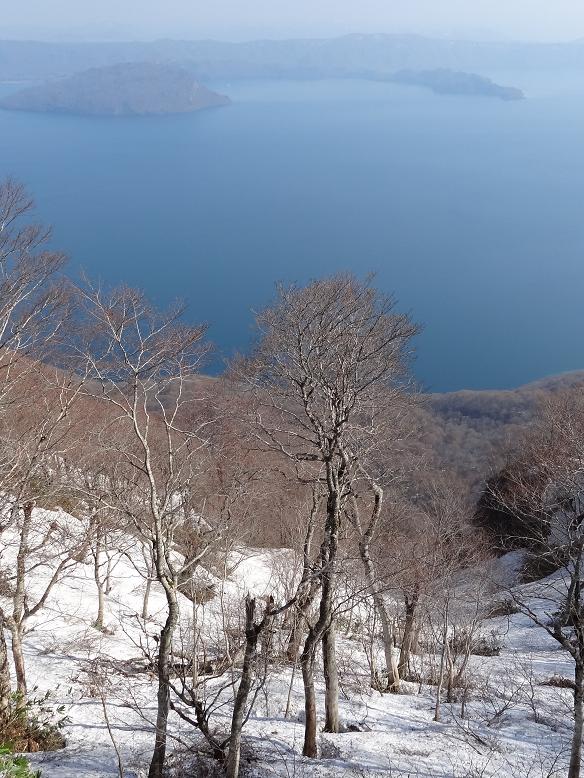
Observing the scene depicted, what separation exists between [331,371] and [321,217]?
119m

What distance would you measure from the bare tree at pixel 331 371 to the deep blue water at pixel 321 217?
38480 mm

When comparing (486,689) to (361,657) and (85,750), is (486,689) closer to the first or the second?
(361,657)

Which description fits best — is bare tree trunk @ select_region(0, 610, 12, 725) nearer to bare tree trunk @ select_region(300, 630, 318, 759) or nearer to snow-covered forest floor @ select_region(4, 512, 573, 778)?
snow-covered forest floor @ select_region(4, 512, 573, 778)

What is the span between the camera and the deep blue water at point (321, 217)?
87250mm

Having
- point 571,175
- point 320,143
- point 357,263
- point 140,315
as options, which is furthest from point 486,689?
point 320,143

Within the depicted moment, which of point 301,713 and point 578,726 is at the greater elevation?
point 578,726

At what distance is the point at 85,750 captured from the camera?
8172 mm

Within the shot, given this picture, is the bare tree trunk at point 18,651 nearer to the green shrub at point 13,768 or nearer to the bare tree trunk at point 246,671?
the green shrub at point 13,768

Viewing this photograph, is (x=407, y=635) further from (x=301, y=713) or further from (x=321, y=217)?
(x=321, y=217)

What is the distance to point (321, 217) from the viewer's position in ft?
409

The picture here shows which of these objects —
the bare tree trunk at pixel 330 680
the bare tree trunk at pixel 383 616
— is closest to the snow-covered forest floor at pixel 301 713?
the bare tree trunk at pixel 330 680

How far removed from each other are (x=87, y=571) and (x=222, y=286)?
241 ft

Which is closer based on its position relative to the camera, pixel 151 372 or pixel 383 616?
pixel 151 372

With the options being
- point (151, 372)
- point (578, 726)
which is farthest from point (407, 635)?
point (151, 372)
